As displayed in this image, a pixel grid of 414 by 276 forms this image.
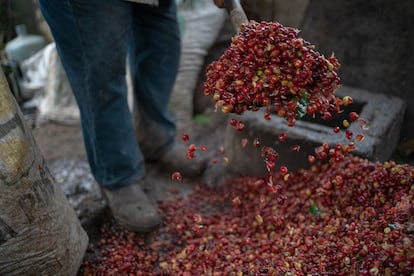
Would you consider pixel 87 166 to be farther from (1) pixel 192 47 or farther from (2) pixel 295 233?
(2) pixel 295 233

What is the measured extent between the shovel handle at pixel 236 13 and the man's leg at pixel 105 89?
0.55 metres

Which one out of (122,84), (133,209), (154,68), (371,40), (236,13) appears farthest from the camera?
(371,40)

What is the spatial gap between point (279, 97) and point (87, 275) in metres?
1.27

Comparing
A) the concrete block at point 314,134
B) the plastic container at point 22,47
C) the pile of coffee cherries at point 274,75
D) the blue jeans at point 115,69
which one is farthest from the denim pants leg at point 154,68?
the plastic container at point 22,47

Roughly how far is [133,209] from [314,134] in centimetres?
114

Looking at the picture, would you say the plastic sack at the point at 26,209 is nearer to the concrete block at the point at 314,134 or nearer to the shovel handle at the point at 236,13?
the shovel handle at the point at 236,13

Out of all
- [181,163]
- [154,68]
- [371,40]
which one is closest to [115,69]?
[154,68]

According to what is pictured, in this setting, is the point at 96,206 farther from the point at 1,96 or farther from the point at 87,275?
the point at 1,96

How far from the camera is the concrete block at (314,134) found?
2.25 metres

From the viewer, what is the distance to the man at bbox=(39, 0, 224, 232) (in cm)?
183

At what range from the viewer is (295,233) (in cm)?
197

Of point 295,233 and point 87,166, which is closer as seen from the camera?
point 295,233

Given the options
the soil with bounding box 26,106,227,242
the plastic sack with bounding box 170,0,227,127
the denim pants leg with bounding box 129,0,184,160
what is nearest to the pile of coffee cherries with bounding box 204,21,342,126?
the denim pants leg with bounding box 129,0,184,160

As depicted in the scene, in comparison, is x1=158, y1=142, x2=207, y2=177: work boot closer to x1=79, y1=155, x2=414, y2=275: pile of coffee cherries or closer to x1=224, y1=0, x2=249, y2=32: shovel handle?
x1=79, y1=155, x2=414, y2=275: pile of coffee cherries
